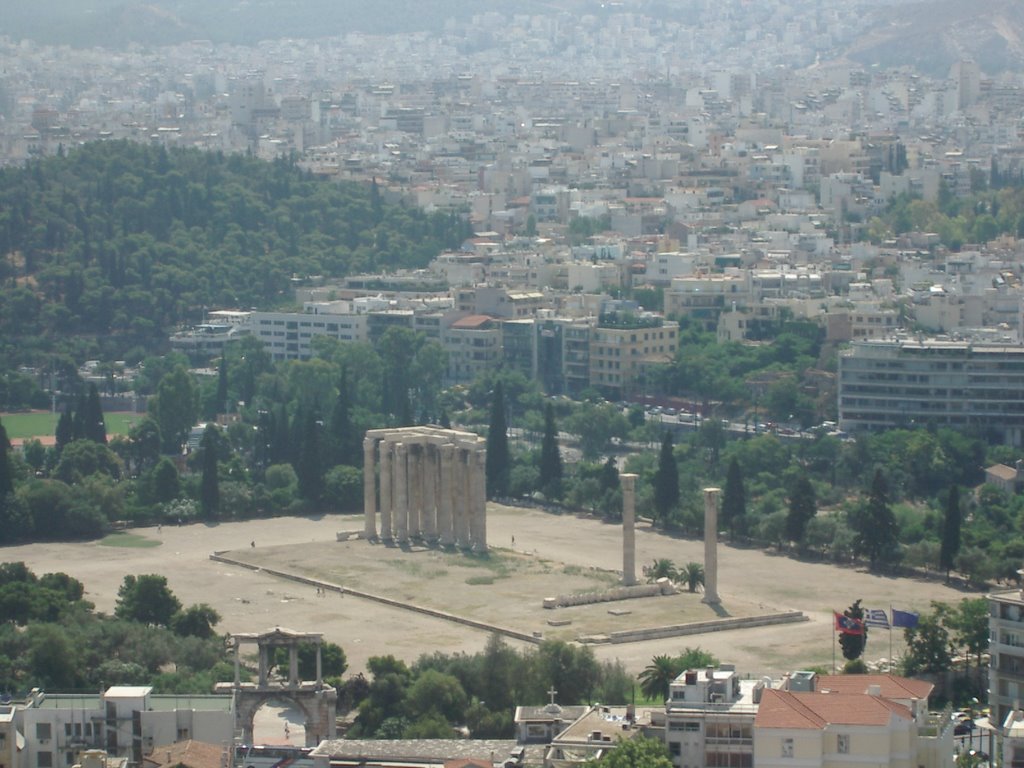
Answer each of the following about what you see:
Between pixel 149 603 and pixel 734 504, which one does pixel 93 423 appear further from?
pixel 149 603

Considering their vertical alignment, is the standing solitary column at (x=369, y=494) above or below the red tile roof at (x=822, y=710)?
below

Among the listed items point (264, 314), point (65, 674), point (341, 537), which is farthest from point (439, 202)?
point (65, 674)

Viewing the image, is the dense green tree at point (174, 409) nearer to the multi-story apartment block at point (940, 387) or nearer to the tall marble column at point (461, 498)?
the tall marble column at point (461, 498)

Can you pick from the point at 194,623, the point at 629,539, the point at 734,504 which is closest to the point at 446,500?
the point at 629,539

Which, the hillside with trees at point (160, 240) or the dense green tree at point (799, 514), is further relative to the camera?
the hillside with trees at point (160, 240)

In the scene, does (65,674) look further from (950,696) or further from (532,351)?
(532,351)

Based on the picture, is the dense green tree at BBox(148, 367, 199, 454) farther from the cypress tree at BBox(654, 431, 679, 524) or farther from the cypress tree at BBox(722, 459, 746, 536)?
the cypress tree at BBox(722, 459, 746, 536)

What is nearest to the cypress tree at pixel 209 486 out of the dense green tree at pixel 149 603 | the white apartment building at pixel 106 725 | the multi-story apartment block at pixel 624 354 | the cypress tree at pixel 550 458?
the cypress tree at pixel 550 458
